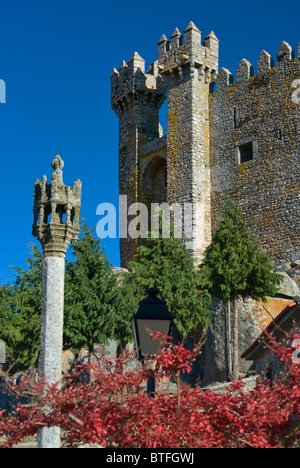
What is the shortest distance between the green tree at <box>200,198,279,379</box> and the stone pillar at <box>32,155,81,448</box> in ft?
51.0

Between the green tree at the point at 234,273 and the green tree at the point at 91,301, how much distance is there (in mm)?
4042

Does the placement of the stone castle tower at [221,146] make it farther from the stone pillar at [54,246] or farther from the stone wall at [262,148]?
the stone pillar at [54,246]

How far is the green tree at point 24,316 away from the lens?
30.6 metres

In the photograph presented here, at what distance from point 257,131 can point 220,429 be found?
3077cm

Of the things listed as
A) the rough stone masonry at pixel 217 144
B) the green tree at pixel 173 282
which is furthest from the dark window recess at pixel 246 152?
the green tree at pixel 173 282

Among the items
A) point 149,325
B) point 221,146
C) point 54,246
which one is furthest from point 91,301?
point 149,325

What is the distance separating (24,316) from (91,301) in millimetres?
3532

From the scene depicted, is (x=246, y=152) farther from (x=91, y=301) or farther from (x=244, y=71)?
(x=91, y=301)

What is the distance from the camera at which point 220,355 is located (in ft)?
102

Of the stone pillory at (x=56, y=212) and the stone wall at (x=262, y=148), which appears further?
the stone wall at (x=262, y=148)

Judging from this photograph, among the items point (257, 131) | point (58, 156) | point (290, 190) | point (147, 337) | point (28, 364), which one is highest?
point (257, 131)

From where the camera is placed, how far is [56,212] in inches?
606
